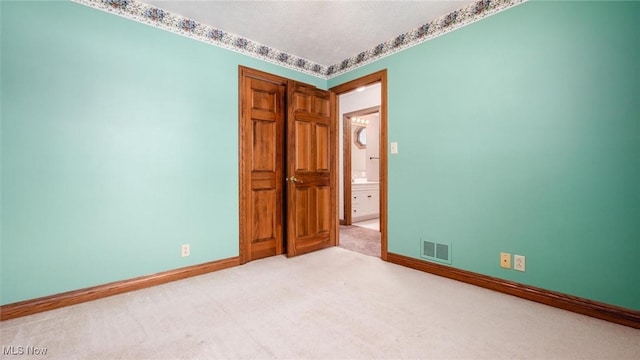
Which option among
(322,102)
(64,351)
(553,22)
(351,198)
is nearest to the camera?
(64,351)

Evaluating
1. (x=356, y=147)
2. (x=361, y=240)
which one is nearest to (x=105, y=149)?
(x=361, y=240)

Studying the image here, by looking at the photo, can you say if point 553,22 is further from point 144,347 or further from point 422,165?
point 144,347

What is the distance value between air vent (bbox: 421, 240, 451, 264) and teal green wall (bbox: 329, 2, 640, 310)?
0.19ft

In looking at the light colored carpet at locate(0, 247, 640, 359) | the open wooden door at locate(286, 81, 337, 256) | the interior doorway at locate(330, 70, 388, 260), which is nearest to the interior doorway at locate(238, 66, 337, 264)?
the open wooden door at locate(286, 81, 337, 256)

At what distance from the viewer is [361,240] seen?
409 centimetres

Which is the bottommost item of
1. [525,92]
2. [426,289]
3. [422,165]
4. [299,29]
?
[426,289]

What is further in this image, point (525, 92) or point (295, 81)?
Result: point (295, 81)

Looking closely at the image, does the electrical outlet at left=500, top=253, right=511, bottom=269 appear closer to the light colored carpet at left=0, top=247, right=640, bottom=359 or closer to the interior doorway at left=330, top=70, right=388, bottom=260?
the light colored carpet at left=0, top=247, right=640, bottom=359

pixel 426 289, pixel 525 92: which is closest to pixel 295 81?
pixel 525 92

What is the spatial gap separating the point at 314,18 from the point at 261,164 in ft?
5.26

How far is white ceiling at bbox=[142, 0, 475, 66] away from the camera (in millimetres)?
2375

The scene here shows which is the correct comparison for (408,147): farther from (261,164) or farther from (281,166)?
(261,164)

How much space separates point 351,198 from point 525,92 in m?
3.49

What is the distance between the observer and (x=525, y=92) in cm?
215
